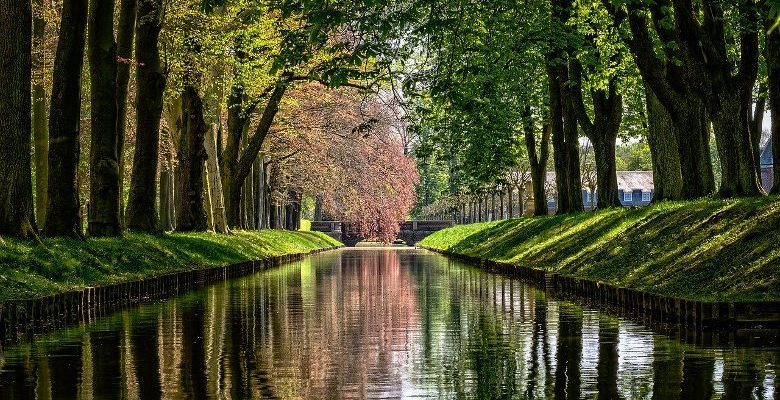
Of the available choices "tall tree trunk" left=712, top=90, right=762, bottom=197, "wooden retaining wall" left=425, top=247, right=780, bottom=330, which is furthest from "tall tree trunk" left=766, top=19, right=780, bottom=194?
"wooden retaining wall" left=425, top=247, right=780, bottom=330

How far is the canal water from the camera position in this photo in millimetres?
13047

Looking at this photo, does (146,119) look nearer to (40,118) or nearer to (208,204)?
(40,118)

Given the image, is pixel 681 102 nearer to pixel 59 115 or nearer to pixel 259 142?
pixel 59 115

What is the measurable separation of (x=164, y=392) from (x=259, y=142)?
145ft

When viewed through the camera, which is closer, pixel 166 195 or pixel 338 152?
pixel 166 195

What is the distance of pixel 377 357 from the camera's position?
16.2 meters

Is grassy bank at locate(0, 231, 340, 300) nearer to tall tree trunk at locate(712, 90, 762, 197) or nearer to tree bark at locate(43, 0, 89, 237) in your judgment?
tree bark at locate(43, 0, 89, 237)

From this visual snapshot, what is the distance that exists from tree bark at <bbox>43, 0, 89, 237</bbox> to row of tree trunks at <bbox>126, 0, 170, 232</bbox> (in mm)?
9289

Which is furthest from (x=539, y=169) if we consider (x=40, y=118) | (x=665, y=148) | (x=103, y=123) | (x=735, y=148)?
(x=735, y=148)

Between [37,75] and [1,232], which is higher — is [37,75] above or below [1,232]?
above

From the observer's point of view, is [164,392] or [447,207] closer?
[164,392]

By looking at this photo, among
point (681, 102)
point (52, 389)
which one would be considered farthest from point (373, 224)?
point (52, 389)

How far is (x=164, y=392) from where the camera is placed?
12953mm

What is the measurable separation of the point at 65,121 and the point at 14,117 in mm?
4081
